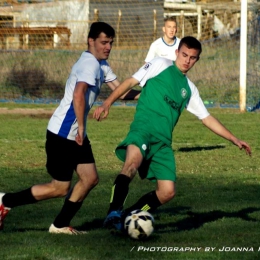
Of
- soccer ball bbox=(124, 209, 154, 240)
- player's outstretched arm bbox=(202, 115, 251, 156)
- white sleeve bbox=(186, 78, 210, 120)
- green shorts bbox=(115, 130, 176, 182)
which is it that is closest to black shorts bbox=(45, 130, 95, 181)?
green shorts bbox=(115, 130, 176, 182)

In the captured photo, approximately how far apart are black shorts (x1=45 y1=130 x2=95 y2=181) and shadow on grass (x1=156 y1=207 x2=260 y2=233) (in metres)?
1.00

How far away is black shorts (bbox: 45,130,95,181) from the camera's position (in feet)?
23.7

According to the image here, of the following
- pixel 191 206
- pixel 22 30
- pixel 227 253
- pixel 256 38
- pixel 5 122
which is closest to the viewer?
pixel 227 253

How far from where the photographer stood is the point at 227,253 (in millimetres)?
6406

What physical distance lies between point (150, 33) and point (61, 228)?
2108cm

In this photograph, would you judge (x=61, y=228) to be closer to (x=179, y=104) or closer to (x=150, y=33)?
(x=179, y=104)

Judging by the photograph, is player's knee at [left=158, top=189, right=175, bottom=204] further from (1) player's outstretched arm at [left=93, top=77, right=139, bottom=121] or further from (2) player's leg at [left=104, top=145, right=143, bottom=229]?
(1) player's outstretched arm at [left=93, top=77, right=139, bottom=121]

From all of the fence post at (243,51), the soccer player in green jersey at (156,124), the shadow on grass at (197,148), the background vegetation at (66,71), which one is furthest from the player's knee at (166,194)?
the background vegetation at (66,71)

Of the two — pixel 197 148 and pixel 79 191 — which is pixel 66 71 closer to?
pixel 197 148

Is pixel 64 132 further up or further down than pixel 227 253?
further up

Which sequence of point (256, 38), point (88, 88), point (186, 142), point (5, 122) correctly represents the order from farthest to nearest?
point (256, 38) < point (5, 122) < point (186, 142) < point (88, 88)

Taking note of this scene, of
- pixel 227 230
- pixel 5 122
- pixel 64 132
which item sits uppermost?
pixel 64 132

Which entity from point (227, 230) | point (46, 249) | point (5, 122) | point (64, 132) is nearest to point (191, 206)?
point (227, 230)

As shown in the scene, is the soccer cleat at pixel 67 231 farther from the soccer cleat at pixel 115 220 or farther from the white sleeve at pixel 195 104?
the white sleeve at pixel 195 104
